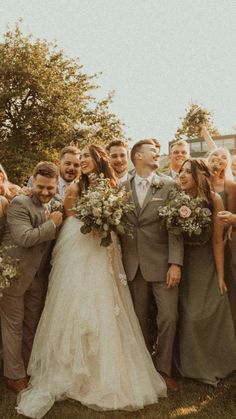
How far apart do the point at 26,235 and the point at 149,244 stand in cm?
147

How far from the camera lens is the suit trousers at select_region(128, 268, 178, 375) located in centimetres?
590

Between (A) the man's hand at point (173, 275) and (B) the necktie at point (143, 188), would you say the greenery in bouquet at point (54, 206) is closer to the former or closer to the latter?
(B) the necktie at point (143, 188)

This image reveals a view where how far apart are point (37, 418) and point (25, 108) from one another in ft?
88.9

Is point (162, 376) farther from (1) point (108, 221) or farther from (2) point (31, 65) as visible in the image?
(2) point (31, 65)

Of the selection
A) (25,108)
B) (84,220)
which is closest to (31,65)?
(25,108)

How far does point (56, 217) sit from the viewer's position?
5891mm

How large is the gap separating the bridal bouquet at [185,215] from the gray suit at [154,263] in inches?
8.2

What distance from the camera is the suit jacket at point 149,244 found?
591 centimetres

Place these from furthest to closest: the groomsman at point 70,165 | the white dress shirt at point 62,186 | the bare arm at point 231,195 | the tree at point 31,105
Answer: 1. the tree at point 31,105
2. the white dress shirt at point 62,186
3. the groomsman at point 70,165
4. the bare arm at point 231,195

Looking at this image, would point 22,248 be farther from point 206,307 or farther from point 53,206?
point 206,307

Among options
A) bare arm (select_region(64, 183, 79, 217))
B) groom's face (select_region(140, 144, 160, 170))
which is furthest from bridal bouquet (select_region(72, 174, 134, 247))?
groom's face (select_region(140, 144, 160, 170))

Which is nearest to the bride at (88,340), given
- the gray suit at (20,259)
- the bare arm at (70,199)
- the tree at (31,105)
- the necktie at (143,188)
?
the bare arm at (70,199)

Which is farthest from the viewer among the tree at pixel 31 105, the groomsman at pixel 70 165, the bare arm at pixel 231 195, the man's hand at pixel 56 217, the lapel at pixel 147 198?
the tree at pixel 31 105

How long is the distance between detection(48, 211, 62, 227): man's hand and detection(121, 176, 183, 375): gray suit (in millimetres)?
820
